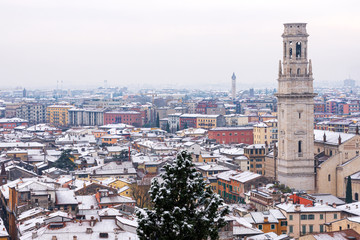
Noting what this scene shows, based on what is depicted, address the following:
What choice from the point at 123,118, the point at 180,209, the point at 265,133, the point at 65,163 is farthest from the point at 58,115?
the point at 180,209

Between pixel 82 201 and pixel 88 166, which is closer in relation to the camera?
pixel 82 201

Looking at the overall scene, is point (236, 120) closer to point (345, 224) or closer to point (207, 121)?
point (207, 121)

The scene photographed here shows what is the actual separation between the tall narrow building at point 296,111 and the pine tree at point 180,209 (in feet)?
133

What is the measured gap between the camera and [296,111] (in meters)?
57.3

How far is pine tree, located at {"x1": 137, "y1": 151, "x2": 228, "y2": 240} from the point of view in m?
16.9

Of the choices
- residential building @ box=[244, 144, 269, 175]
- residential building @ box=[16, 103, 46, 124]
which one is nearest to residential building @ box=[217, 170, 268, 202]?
residential building @ box=[244, 144, 269, 175]

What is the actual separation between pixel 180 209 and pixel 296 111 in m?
41.4

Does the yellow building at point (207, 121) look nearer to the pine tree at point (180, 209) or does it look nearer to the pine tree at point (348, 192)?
the pine tree at point (348, 192)

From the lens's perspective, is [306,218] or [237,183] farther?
[237,183]

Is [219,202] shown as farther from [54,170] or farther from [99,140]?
[99,140]

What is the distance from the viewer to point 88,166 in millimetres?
72625

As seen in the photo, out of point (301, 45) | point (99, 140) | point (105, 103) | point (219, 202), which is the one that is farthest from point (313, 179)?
point (105, 103)

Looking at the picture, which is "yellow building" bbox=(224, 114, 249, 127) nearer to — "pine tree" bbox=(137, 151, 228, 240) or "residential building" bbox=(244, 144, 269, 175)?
"residential building" bbox=(244, 144, 269, 175)

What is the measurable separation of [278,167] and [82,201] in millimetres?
18758
